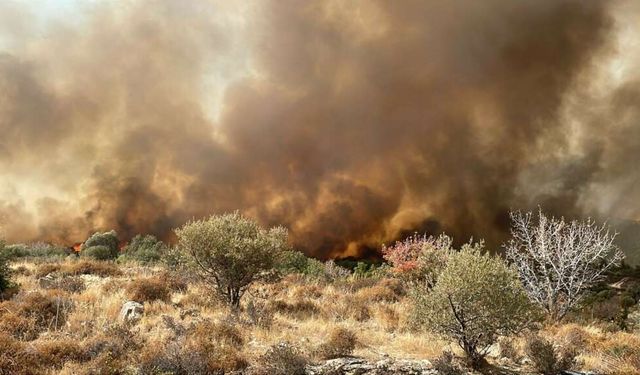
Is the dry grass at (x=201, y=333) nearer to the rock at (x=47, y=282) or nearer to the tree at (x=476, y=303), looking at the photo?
the rock at (x=47, y=282)

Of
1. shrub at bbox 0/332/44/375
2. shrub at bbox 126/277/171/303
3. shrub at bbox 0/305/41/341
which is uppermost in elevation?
shrub at bbox 126/277/171/303

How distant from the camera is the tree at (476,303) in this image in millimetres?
12875

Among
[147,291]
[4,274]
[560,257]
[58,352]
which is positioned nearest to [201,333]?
[58,352]

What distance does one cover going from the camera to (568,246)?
26.9 meters

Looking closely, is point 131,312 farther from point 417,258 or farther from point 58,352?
point 417,258

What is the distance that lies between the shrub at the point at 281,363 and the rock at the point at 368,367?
1.48ft

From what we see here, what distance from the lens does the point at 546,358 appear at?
44.3 ft

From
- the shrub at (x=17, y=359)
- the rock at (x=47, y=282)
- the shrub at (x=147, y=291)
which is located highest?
the rock at (x=47, y=282)

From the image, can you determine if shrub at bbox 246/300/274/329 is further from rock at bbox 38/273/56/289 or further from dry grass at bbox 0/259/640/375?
rock at bbox 38/273/56/289

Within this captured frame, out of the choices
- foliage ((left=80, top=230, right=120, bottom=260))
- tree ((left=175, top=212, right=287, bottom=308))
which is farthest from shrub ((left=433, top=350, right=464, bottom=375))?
foliage ((left=80, top=230, right=120, bottom=260))

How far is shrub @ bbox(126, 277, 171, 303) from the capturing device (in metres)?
19.0

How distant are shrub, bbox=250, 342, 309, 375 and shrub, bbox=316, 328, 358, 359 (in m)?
1.17

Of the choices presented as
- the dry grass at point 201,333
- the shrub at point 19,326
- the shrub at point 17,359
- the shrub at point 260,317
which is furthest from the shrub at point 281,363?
the shrub at point 19,326

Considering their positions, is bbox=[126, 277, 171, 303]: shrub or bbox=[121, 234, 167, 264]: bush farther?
bbox=[121, 234, 167, 264]: bush
